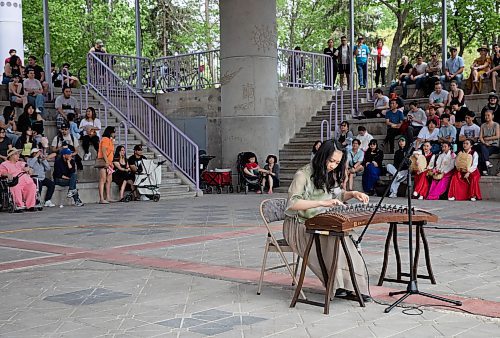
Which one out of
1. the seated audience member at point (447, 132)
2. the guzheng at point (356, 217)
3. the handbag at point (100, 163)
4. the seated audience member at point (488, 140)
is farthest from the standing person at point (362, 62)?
the guzheng at point (356, 217)

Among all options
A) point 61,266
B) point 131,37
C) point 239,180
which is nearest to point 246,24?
point 239,180

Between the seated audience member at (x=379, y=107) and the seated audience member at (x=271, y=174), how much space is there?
3379 mm

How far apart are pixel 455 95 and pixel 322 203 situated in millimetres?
13879

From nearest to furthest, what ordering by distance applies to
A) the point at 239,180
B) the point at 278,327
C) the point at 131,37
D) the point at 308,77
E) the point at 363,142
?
the point at 278,327 → the point at 363,142 → the point at 239,180 → the point at 308,77 → the point at 131,37

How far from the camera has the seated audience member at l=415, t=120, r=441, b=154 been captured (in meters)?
16.7

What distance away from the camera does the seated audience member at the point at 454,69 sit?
19.9 meters

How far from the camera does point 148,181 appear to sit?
17.3 metres

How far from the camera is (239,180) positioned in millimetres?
19656

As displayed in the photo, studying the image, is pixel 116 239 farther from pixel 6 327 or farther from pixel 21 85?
pixel 21 85

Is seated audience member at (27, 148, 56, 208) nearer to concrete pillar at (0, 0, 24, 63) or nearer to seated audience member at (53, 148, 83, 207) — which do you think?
seated audience member at (53, 148, 83, 207)

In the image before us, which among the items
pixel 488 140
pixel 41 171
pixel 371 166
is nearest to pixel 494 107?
pixel 488 140

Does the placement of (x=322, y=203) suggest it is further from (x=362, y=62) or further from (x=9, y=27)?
(x=9, y=27)

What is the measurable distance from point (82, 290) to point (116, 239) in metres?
3.60

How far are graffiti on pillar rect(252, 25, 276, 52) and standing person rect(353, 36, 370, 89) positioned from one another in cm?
575
